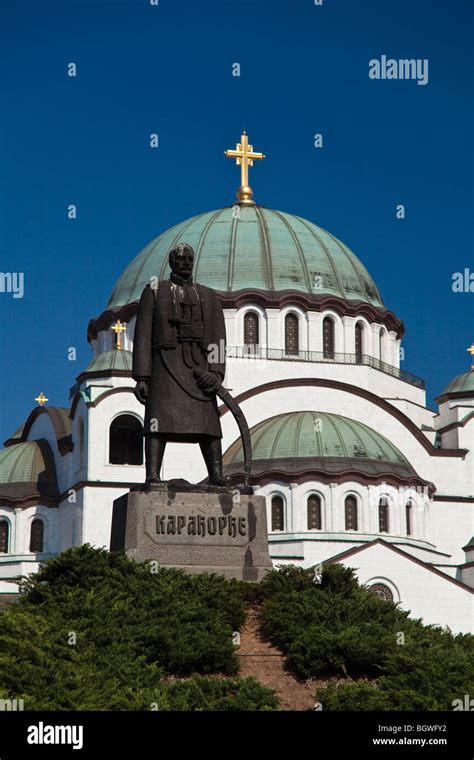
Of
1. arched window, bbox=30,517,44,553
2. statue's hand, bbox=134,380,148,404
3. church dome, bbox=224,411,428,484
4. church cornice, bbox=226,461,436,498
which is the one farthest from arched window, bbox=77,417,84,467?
statue's hand, bbox=134,380,148,404

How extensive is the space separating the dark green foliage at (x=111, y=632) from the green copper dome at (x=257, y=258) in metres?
32.7

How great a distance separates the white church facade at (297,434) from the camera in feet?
143

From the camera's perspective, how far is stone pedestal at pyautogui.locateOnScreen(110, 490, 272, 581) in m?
18.6

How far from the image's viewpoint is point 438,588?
42.8 meters

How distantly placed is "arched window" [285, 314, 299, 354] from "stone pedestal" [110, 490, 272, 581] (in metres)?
31.3

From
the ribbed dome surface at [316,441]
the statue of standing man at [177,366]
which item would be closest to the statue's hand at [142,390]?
the statue of standing man at [177,366]

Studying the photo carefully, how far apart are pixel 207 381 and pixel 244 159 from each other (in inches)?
1433

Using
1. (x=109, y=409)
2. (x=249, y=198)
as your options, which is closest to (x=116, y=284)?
(x=249, y=198)

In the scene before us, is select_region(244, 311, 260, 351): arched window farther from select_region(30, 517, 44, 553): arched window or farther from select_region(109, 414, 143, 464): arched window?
select_region(30, 517, 44, 553): arched window

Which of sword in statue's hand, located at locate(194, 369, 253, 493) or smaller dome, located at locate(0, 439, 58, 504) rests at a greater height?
smaller dome, located at locate(0, 439, 58, 504)

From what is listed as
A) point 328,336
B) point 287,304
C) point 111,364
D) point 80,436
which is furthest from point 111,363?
point 328,336

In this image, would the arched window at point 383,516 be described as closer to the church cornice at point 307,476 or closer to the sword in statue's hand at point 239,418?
the church cornice at point 307,476

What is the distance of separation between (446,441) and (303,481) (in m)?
9.10
